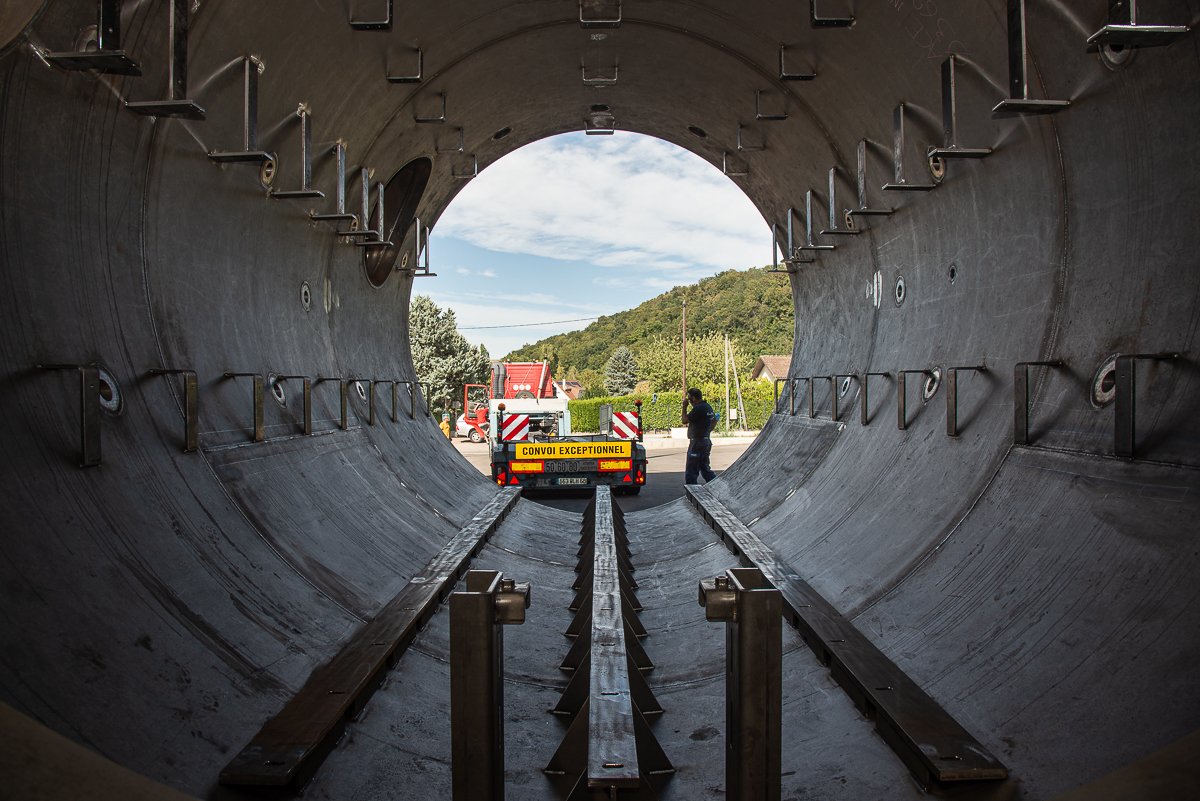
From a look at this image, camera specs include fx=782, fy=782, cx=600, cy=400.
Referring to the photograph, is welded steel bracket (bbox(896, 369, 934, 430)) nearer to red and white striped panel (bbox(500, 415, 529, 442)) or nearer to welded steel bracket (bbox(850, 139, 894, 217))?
welded steel bracket (bbox(850, 139, 894, 217))

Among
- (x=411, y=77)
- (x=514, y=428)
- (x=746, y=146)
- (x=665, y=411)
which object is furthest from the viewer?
(x=665, y=411)

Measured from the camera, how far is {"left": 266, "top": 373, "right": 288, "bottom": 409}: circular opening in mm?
5324

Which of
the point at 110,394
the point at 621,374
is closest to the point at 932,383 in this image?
the point at 110,394

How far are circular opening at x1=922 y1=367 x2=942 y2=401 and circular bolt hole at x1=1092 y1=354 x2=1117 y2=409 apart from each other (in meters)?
1.69

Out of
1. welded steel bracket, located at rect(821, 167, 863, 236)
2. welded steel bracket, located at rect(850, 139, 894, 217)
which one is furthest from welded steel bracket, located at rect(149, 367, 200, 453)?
welded steel bracket, located at rect(821, 167, 863, 236)

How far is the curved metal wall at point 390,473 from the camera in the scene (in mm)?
2732

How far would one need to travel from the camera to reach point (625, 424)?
42.4 ft

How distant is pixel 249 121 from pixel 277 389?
6.05ft

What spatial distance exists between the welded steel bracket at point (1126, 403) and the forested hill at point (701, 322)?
77.7 meters

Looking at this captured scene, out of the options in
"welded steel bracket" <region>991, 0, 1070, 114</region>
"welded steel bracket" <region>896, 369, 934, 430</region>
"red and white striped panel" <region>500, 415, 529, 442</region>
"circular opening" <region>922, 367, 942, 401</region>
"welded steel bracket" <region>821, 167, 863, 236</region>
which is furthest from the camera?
"red and white striped panel" <region>500, 415, 529, 442</region>

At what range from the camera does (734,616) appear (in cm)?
238

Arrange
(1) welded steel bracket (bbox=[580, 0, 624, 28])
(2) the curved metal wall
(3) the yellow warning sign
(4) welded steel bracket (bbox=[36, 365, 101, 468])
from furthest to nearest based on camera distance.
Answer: (3) the yellow warning sign < (1) welded steel bracket (bbox=[580, 0, 624, 28]) < (4) welded steel bracket (bbox=[36, 365, 101, 468]) < (2) the curved metal wall

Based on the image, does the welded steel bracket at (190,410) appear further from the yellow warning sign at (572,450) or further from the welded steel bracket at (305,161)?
the yellow warning sign at (572,450)

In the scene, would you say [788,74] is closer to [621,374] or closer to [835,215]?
[835,215]
